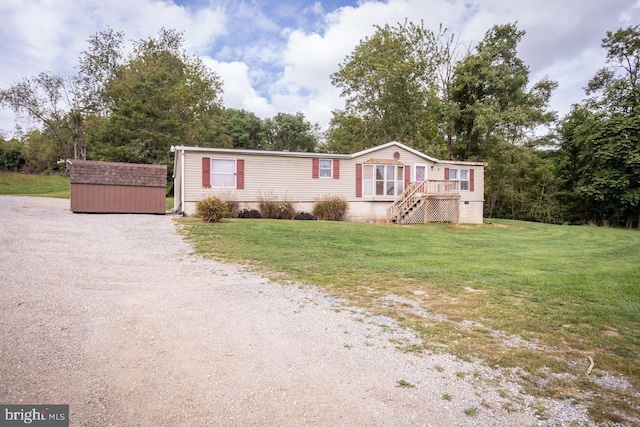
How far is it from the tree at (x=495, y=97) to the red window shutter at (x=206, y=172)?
59.9ft

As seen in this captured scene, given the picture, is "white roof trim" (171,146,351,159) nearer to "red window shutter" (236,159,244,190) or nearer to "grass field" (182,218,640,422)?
"red window shutter" (236,159,244,190)

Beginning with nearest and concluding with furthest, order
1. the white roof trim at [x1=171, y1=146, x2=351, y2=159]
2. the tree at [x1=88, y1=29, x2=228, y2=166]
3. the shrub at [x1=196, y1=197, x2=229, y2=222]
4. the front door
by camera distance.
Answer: the shrub at [x1=196, y1=197, x2=229, y2=222], the white roof trim at [x1=171, y1=146, x2=351, y2=159], the front door, the tree at [x1=88, y1=29, x2=228, y2=166]

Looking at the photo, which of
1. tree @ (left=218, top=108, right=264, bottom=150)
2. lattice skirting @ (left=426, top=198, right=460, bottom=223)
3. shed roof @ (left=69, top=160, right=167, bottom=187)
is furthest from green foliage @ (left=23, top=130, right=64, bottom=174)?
lattice skirting @ (left=426, top=198, right=460, bottom=223)

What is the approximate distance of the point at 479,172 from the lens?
65.9 ft

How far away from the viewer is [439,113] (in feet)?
86.0

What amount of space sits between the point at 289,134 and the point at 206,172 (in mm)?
29682

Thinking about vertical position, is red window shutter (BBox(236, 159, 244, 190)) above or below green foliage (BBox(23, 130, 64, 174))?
below

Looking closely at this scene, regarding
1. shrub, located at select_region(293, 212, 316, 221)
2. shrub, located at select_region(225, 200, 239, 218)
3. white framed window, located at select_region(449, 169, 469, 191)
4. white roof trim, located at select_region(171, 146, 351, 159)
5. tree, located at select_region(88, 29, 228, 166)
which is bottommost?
shrub, located at select_region(293, 212, 316, 221)

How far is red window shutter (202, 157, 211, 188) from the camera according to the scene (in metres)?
14.7

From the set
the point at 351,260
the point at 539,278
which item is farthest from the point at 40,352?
the point at 539,278

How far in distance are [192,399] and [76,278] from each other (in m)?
3.85

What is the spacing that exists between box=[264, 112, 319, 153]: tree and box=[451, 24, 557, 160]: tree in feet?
67.0

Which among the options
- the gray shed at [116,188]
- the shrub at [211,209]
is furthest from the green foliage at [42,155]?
the shrub at [211,209]

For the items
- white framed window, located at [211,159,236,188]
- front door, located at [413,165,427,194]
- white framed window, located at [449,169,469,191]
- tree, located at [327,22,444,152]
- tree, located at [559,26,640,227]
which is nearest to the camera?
white framed window, located at [211,159,236,188]
